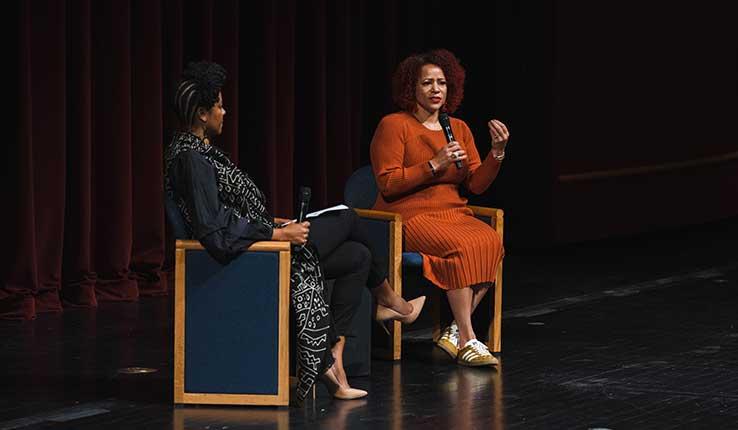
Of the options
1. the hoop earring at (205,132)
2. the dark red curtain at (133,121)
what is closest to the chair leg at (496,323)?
the hoop earring at (205,132)

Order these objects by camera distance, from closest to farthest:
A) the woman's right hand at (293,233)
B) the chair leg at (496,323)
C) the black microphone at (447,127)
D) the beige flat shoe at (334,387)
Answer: the woman's right hand at (293,233) → the beige flat shoe at (334,387) → the black microphone at (447,127) → the chair leg at (496,323)

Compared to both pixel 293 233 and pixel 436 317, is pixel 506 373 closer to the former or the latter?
pixel 436 317

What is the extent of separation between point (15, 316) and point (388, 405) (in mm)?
2201

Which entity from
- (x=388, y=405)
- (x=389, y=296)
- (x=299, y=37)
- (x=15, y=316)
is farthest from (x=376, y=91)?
(x=388, y=405)

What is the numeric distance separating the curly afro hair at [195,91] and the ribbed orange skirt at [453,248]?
4.04 ft

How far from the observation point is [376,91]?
9086mm

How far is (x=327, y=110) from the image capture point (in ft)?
28.7

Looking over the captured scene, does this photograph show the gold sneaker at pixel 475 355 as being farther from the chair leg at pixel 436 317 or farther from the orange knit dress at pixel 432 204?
the chair leg at pixel 436 317

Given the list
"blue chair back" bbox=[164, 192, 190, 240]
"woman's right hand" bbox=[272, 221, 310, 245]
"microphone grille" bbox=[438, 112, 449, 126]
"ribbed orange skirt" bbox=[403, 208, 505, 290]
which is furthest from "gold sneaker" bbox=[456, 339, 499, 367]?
"blue chair back" bbox=[164, 192, 190, 240]

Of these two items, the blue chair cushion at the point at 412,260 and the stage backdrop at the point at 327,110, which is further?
the stage backdrop at the point at 327,110

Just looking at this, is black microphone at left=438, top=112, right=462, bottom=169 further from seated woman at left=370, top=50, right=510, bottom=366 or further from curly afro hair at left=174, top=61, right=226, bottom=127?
curly afro hair at left=174, top=61, right=226, bottom=127

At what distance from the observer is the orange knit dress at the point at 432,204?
5984mm

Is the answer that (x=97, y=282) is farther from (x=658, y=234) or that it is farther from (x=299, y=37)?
(x=658, y=234)

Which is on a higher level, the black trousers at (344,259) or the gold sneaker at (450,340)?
the black trousers at (344,259)
